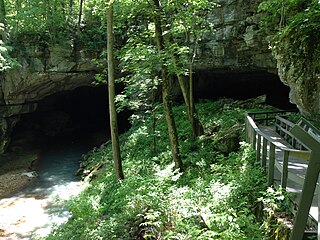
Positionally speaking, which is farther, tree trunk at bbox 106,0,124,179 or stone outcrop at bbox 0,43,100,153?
stone outcrop at bbox 0,43,100,153

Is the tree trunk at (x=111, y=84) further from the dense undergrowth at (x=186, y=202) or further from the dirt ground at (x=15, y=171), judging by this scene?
the dirt ground at (x=15, y=171)

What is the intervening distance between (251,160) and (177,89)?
15.8 metres

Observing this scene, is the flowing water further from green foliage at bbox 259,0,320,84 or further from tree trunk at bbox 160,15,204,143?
green foliage at bbox 259,0,320,84

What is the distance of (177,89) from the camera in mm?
22531

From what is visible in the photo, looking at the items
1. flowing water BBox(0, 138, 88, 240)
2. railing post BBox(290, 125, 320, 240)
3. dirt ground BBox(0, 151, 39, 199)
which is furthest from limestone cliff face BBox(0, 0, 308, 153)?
railing post BBox(290, 125, 320, 240)

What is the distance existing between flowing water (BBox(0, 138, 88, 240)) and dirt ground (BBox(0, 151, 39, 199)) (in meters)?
0.53

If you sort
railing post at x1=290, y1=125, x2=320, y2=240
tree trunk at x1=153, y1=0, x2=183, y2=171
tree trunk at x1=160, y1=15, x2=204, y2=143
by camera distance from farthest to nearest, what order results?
1. tree trunk at x1=160, y1=15, x2=204, y2=143
2. tree trunk at x1=153, y1=0, x2=183, y2=171
3. railing post at x1=290, y1=125, x2=320, y2=240

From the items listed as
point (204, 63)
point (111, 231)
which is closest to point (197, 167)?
point (111, 231)

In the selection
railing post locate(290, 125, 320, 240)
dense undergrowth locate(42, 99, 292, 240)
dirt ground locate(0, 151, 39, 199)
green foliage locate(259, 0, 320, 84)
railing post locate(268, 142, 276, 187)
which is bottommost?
dirt ground locate(0, 151, 39, 199)

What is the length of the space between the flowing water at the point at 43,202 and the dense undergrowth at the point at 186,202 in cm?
188

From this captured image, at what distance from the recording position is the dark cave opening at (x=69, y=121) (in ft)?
83.9

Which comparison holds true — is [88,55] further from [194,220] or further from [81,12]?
[194,220]

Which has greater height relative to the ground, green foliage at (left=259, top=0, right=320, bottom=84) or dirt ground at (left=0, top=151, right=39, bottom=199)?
green foliage at (left=259, top=0, right=320, bottom=84)

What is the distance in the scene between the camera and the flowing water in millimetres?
10773
